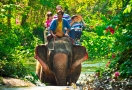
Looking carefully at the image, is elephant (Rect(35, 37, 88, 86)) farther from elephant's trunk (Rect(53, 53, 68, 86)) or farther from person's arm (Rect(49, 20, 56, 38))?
person's arm (Rect(49, 20, 56, 38))

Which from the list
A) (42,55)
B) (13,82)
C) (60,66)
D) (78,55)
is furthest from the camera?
(78,55)

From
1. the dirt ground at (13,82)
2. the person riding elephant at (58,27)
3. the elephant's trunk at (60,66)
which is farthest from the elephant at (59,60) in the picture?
the dirt ground at (13,82)

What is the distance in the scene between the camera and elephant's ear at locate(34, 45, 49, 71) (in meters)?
12.9

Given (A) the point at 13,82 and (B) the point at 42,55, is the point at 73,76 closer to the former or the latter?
(B) the point at 42,55

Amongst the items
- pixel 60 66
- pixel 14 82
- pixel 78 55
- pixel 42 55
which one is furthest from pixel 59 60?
pixel 14 82

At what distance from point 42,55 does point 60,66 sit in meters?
0.78

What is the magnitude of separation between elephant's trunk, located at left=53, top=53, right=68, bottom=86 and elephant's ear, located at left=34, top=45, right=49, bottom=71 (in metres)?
0.44

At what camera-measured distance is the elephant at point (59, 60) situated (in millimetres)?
12492

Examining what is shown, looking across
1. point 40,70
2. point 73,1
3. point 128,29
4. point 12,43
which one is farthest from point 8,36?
point 73,1

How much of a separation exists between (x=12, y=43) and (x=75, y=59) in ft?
7.13

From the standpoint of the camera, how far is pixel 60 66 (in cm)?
1246

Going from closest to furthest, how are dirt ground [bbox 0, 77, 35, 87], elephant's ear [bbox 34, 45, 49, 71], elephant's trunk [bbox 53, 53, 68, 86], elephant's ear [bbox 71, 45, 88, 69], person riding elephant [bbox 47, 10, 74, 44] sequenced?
dirt ground [bbox 0, 77, 35, 87], elephant's trunk [bbox 53, 53, 68, 86], elephant's ear [bbox 34, 45, 49, 71], person riding elephant [bbox 47, 10, 74, 44], elephant's ear [bbox 71, 45, 88, 69]

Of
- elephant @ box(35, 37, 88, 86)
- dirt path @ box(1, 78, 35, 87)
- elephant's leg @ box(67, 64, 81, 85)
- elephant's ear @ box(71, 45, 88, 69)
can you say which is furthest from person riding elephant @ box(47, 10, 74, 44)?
dirt path @ box(1, 78, 35, 87)

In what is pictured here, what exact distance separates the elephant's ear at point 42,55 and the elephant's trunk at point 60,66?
442 millimetres
